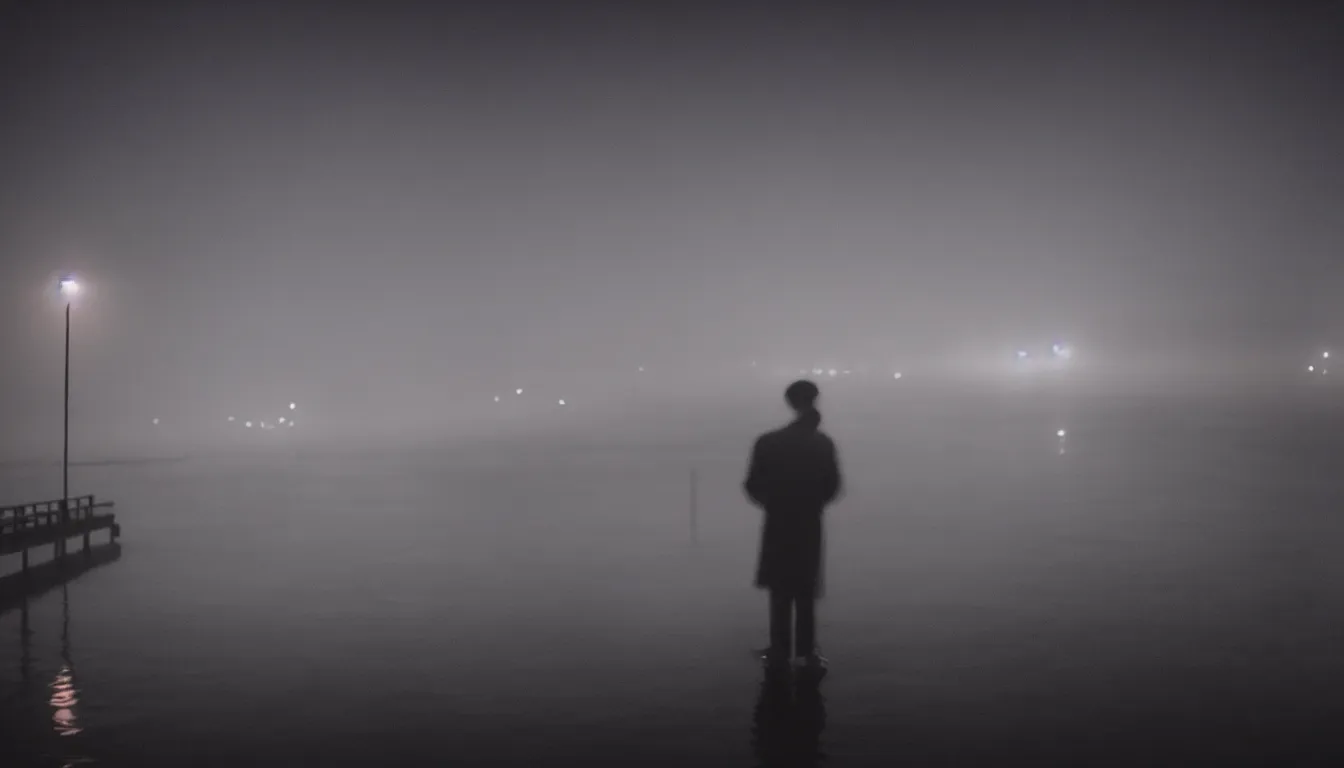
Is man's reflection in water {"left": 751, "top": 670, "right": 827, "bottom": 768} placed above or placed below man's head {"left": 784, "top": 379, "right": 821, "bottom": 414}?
below

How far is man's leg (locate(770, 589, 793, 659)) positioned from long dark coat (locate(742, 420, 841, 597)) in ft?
0.71

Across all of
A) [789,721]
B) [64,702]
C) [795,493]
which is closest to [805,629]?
[789,721]

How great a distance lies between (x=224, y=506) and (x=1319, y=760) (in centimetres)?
5328

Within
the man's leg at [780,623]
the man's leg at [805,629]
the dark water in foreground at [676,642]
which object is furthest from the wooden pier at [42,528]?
the man's leg at [805,629]

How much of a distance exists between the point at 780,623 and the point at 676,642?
402 cm

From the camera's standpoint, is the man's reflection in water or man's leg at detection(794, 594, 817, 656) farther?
man's leg at detection(794, 594, 817, 656)

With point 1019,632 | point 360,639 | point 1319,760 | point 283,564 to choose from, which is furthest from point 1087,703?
point 283,564

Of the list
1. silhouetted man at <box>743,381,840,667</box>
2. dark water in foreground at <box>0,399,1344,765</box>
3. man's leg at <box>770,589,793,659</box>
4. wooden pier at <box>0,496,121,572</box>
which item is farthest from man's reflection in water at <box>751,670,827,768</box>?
wooden pier at <box>0,496,121,572</box>

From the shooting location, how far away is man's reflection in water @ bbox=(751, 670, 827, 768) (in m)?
8.01

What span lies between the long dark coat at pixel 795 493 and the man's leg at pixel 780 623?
0.71 ft

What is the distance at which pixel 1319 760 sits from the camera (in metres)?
7.86

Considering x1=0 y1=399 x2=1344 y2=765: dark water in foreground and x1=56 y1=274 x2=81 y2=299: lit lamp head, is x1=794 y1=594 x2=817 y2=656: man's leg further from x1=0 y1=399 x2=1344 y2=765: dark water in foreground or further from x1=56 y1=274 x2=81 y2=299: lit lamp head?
x1=56 y1=274 x2=81 y2=299: lit lamp head

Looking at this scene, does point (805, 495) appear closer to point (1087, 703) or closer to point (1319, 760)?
point (1087, 703)

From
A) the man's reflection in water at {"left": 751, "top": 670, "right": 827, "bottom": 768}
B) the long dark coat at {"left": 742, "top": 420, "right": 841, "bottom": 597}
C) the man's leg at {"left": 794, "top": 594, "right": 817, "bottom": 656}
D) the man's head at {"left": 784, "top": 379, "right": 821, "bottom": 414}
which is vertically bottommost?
the man's reflection in water at {"left": 751, "top": 670, "right": 827, "bottom": 768}
